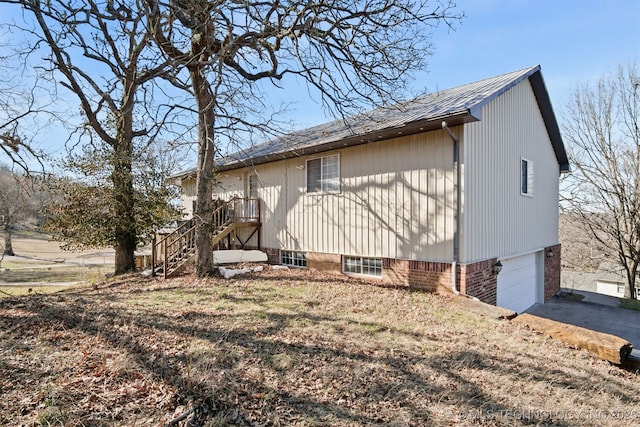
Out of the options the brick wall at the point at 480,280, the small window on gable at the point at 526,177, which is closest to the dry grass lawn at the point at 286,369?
the brick wall at the point at 480,280

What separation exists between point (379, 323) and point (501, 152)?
6450 mm

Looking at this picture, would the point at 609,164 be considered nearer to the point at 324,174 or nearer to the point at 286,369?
the point at 324,174

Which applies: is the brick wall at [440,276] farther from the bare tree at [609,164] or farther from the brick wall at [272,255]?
the bare tree at [609,164]

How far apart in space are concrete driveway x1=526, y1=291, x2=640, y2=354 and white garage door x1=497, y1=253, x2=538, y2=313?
0.44 m

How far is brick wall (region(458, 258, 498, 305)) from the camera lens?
7.64 m

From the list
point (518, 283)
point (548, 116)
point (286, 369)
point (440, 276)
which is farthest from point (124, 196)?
point (548, 116)

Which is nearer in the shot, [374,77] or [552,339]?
[552,339]

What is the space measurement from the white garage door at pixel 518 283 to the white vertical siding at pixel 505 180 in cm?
45

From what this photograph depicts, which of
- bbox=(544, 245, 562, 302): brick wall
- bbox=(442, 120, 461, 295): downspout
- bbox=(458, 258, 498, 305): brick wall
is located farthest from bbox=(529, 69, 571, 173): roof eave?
bbox=(458, 258, 498, 305): brick wall

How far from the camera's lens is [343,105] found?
832 cm

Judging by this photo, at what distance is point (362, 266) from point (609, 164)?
1550cm

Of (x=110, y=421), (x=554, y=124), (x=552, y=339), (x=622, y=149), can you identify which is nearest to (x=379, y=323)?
(x=552, y=339)

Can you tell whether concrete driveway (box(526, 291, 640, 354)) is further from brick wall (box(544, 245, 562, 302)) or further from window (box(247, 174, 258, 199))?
window (box(247, 174, 258, 199))

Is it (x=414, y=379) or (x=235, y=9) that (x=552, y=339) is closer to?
(x=414, y=379)
